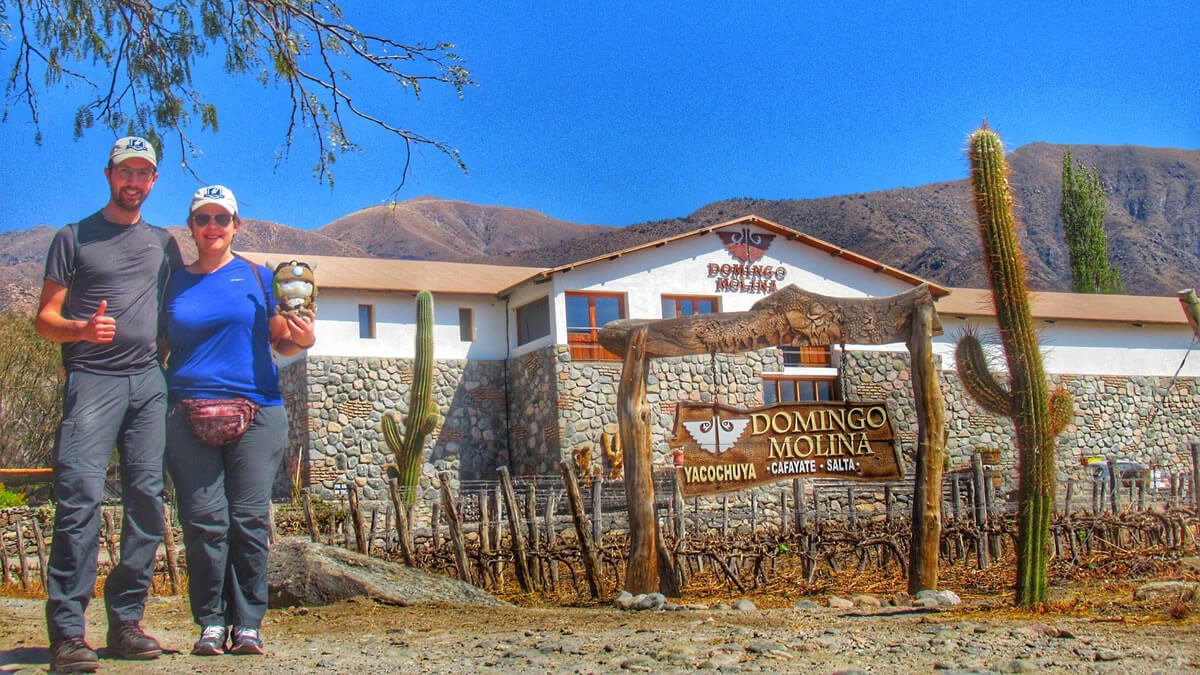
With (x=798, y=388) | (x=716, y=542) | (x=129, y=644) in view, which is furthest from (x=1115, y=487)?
(x=129, y=644)

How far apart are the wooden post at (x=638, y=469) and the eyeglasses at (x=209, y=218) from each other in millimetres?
4692

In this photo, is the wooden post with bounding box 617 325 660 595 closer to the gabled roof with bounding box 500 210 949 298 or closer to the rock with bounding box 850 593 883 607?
the rock with bounding box 850 593 883 607

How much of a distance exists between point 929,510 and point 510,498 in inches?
154

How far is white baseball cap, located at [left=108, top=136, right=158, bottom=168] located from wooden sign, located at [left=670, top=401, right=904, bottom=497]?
Result: 216 inches

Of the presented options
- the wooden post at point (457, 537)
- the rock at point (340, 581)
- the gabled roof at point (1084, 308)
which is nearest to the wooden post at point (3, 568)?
the wooden post at point (457, 537)

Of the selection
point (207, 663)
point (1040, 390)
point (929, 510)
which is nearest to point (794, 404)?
point (929, 510)

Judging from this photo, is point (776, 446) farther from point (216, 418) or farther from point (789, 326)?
point (216, 418)

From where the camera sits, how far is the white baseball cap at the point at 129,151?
4.93 meters

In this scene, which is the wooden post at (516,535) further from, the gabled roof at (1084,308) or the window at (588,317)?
the gabled roof at (1084,308)

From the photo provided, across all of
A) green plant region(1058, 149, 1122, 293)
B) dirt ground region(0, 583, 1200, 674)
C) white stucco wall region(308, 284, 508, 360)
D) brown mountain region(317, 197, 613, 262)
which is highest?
brown mountain region(317, 197, 613, 262)

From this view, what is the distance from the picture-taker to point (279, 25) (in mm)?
8188

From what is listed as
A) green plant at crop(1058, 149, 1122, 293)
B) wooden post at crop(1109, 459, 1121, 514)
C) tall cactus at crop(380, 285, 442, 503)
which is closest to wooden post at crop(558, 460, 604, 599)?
wooden post at crop(1109, 459, 1121, 514)

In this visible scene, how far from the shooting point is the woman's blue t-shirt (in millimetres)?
4898

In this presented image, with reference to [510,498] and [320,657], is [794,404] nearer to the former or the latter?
[510,498]
